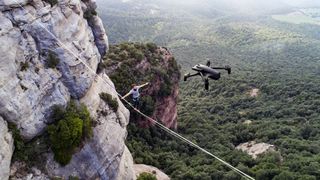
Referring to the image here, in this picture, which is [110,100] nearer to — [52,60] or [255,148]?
[52,60]

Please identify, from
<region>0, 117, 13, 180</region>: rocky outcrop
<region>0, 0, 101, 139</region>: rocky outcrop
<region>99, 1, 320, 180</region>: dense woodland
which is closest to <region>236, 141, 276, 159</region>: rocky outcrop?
<region>99, 1, 320, 180</region>: dense woodland

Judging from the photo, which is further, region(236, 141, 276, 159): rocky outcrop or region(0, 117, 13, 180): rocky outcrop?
region(236, 141, 276, 159): rocky outcrop

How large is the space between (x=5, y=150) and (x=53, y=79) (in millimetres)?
6894

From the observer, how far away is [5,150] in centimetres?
2898

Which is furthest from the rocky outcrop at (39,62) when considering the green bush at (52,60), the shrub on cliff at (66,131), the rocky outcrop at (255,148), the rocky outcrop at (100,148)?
the rocky outcrop at (255,148)

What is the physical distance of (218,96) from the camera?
12694cm

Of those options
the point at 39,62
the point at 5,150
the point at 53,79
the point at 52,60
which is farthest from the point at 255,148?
the point at 5,150

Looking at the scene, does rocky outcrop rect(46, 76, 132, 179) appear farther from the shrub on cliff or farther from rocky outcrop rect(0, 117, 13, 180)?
rocky outcrop rect(0, 117, 13, 180)

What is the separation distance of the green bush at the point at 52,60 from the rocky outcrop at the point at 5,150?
6163mm

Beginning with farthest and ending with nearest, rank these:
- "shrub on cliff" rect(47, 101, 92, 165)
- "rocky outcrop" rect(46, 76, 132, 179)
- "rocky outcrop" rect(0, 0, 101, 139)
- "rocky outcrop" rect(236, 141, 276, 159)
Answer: "rocky outcrop" rect(236, 141, 276, 159), "rocky outcrop" rect(46, 76, 132, 179), "shrub on cliff" rect(47, 101, 92, 165), "rocky outcrop" rect(0, 0, 101, 139)

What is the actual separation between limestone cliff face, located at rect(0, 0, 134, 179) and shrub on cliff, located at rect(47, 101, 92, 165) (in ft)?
1.93

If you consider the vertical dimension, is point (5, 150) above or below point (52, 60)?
below

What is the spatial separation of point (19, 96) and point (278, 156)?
49.0m

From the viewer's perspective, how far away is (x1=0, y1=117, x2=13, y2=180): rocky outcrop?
28.5 meters
